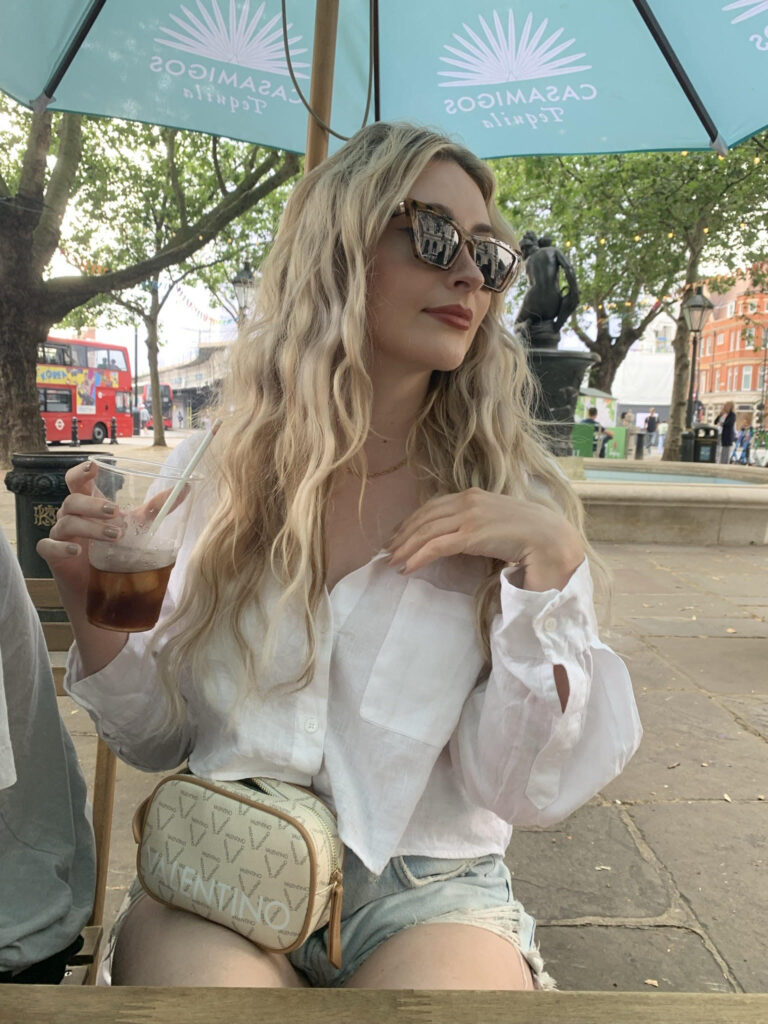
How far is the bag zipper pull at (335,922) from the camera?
118 centimetres

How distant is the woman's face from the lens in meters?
1.51

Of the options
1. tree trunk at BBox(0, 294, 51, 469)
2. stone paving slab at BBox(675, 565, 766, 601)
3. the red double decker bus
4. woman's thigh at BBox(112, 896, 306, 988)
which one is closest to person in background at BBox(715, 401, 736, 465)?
stone paving slab at BBox(675, 565, 766, 601)

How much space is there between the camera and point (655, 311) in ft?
81.0

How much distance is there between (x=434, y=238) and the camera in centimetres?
149

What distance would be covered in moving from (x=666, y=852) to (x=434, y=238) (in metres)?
2.05

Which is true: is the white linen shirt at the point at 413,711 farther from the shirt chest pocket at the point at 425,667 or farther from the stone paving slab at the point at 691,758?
the stone paving slab at the point at 691,758

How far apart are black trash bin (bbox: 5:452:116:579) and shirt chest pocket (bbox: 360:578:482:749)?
9.57ft

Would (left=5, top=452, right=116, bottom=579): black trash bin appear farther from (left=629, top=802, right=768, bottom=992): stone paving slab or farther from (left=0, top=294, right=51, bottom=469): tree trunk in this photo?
(left=0, top=294, right=51, bottom=469): tree trunk

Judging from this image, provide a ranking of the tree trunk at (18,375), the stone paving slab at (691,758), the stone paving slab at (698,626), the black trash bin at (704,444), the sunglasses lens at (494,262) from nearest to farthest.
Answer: the sunglasses lens at (494,262), the stone paving slab at (691,758), the stone paving slab at (698,626), the tree trunk at (18,375), the black trash bin at (704,444)

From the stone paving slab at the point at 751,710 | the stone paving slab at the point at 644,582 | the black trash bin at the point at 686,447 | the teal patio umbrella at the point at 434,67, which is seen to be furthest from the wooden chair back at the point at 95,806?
the black trash bin at the point at 686,447

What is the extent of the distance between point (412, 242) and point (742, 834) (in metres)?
2.24

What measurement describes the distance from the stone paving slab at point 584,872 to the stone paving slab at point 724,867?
0.29ft

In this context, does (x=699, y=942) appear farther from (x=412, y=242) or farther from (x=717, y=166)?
(x=717, y=166)

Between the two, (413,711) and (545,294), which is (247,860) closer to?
(413,711)
